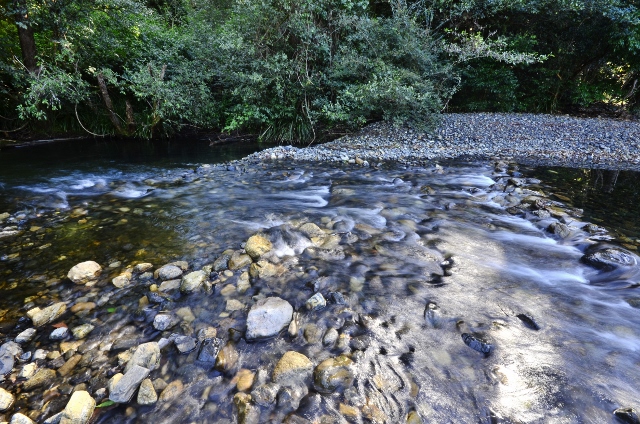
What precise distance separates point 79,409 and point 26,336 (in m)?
0.93

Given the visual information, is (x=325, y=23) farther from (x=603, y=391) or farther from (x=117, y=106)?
(x=603, y=391)

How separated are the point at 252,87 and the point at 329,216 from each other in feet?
23.9

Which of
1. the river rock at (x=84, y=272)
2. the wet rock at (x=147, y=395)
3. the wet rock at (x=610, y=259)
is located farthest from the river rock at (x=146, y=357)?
the wet rock at (x=610, y=259)

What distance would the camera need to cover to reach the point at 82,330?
7.38ft

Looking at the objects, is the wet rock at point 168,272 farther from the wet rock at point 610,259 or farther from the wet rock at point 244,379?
the wet rock at point 610,259

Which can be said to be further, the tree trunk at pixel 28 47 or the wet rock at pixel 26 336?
the tree trunk at pixel 28 47

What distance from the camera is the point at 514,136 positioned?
9516mm

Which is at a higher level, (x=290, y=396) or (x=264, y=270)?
(x=264, y=270)

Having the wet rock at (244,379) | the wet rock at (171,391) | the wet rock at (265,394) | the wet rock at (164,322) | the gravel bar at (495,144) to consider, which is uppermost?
the gravel bar at (495,144)

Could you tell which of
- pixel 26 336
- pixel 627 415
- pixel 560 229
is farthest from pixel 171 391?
pixel 560 229

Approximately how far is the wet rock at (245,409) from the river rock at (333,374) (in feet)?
1.17

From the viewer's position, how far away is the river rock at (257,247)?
3.15 metres

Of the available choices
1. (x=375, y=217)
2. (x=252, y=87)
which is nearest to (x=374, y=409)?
(x=375, y=217)

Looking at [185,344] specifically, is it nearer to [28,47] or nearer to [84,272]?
[84,272]
